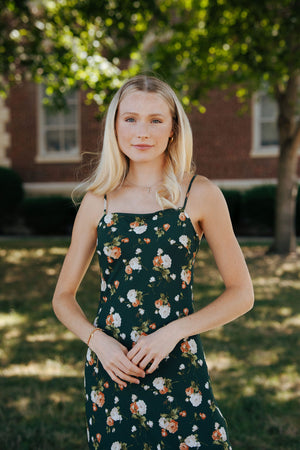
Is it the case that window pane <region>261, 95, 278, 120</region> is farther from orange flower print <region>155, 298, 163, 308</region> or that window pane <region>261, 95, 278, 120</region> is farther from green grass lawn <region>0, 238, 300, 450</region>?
orange flower print <region>155, 298, 163, 308</region>

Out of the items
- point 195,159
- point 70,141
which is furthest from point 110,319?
point 70,141

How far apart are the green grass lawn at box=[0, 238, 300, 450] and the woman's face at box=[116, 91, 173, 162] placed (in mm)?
2285

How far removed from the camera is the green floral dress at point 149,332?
1.83m

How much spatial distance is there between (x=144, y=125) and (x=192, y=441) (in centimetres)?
108

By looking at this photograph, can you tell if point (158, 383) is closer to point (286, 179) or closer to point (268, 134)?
point (286, 179)

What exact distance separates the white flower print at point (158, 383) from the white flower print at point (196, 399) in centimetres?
11

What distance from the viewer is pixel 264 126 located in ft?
49.7

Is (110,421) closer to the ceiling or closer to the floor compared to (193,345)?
closer to the floor

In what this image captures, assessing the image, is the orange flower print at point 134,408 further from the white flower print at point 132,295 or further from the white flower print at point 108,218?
the white flower print at point 108,218

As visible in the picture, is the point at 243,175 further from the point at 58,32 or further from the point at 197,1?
the point at 58,32

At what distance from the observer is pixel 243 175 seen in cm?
1499

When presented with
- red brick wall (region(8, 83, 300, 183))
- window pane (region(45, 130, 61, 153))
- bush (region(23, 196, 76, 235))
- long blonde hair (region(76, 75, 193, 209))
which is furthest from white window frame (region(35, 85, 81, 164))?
long blonde hair (region(76, 75, 193, 209))

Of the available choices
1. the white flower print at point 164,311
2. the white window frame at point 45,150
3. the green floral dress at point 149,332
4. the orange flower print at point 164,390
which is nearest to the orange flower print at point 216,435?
the green floral dress at point 149,332

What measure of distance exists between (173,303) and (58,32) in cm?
747
